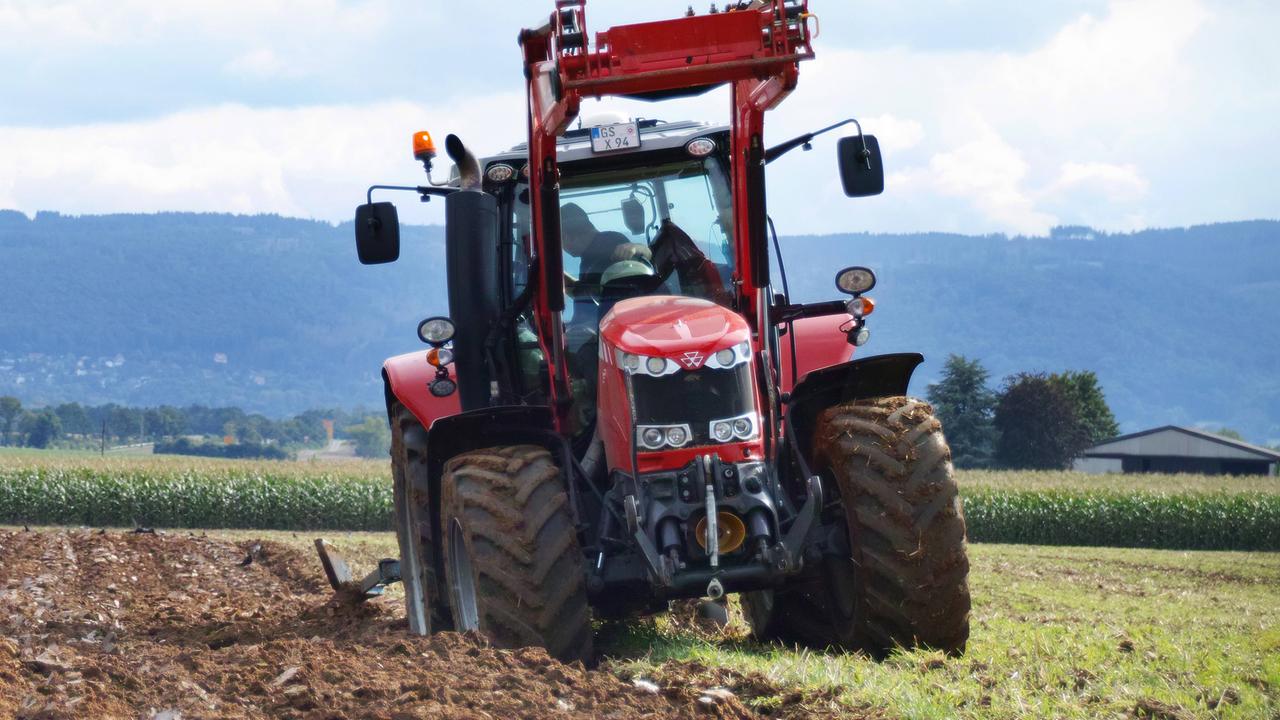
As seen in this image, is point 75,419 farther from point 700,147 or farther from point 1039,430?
point 700,147

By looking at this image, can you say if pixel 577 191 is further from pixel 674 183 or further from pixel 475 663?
pixel 475 663

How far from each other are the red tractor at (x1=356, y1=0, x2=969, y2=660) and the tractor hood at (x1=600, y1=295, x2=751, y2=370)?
0.05 feet

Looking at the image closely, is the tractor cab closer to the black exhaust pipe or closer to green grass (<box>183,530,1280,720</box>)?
the black exhaust pipe

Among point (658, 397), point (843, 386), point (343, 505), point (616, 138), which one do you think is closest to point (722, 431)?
point (658, 397)

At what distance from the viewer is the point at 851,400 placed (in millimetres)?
6824

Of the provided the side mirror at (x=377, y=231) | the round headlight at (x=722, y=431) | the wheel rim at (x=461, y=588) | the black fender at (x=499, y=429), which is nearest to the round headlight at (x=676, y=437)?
the round headlight at (x=722, y=431)

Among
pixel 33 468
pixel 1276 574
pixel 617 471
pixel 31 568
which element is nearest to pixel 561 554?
pixel 617 471

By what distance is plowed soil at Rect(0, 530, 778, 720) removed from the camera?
5.02 metres

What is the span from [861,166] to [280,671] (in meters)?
3.64

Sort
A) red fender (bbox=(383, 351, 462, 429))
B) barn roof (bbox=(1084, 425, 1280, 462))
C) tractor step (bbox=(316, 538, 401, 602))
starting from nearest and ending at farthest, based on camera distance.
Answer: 1. red fender (bbox=(383, 351, 462, 429))
2. tractor step (bbox=(316, 538, 401, 602))
3. barn roof (bbox=(1084, 425, 1280, 462))

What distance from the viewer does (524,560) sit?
5.94m

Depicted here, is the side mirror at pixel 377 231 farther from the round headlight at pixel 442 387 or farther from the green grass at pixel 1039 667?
the green grass at pixel 1039 667

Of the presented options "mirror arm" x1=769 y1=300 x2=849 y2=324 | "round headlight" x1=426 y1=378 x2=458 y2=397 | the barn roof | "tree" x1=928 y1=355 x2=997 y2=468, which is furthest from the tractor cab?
the barn roof

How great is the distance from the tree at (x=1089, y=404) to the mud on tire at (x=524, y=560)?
72407mm
